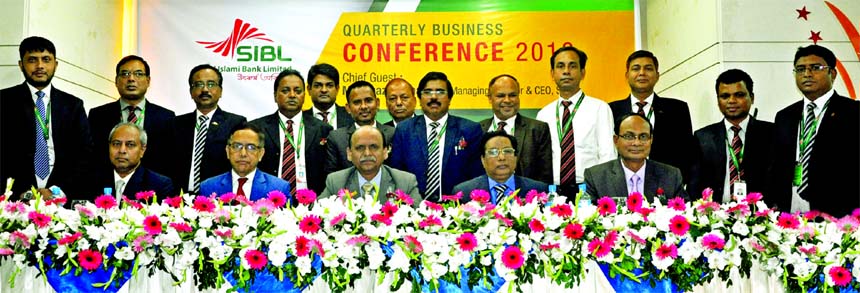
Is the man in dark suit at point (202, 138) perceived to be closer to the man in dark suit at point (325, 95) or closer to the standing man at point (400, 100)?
the man in dark suit at point (325, 95)

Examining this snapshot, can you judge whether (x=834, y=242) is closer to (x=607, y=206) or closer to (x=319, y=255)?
(x=607, y=206)

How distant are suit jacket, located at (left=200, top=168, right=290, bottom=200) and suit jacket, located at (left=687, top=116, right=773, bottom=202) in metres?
2.71

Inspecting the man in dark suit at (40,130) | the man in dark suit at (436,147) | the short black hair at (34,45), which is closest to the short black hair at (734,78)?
the man in dark suit at (436,147)

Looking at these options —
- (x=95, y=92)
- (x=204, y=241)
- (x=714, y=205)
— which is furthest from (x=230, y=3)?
(x=714, y=205)

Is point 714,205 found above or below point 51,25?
below

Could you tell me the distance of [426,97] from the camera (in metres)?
5.63

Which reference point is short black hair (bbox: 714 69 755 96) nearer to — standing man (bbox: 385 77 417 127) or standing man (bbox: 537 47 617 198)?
standing man (bbox: 537 47 617 198)

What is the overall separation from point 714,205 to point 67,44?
5.01 m

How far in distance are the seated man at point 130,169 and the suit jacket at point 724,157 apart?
3398mm

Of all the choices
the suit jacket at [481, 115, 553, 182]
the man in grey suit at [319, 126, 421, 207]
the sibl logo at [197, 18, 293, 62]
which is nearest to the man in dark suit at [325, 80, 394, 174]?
the man in grey suit at [319, 126, 421, 207]

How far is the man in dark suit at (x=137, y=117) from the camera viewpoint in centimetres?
579

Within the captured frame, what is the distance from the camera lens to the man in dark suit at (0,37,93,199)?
18.5ft

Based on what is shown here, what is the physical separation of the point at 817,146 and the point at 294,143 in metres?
3.42

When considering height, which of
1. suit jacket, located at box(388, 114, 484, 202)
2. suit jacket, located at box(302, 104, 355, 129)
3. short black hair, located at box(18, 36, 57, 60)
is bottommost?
suit jacket, located at box(388, 114, 484, 202)
